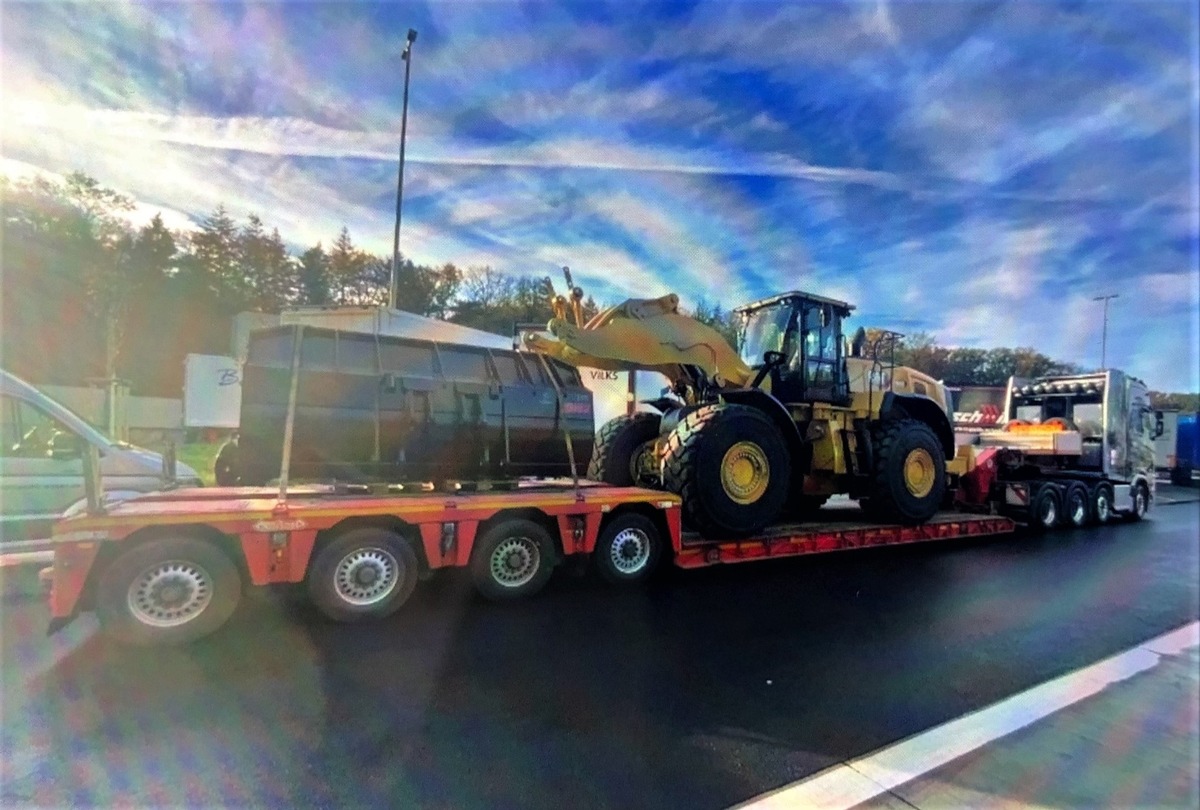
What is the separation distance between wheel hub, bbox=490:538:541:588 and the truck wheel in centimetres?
1092

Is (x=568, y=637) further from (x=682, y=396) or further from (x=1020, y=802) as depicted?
(x=682, y=396)

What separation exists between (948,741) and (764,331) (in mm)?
5615

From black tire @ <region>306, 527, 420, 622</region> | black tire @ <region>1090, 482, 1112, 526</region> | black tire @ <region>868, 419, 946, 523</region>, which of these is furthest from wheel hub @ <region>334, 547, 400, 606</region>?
black tire @ <region>1090, 482, 1112, 526</region>

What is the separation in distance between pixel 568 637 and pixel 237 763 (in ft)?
7.22

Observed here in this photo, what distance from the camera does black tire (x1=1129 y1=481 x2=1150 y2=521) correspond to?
39.0 feet

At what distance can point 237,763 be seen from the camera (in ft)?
9.39

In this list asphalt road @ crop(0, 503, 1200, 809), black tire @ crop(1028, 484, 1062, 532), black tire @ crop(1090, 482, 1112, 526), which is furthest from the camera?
black tire @ crop(1090, 482, 1112, 526)

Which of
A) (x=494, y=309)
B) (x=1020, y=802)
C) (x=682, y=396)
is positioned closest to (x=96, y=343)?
(x=494, y=309)

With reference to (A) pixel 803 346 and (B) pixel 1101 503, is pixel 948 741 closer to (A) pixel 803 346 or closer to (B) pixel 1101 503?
(A) pixel 803 346

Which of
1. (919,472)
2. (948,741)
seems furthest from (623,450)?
(948,741)

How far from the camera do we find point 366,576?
4742 millimetres

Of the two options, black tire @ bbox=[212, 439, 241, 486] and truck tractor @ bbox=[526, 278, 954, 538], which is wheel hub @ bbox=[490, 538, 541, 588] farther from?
black tire @ bbox=[212, 439, 241, 486]

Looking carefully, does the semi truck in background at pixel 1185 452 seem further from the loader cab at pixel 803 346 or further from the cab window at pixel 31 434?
A: the cab window at pixel 31 434

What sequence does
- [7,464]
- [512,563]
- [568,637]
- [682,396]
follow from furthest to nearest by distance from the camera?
[682,396] < [7,464] < [512,563] < [568,637]
